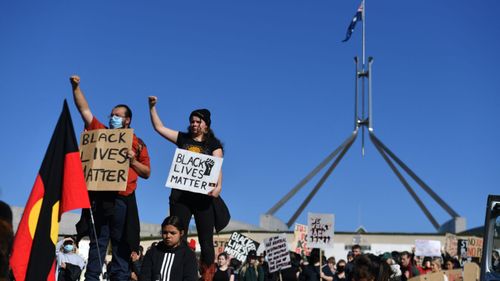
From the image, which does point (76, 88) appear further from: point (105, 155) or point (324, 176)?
point (324, 176)

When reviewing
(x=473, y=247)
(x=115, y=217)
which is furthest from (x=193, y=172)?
(x=473, y=247)

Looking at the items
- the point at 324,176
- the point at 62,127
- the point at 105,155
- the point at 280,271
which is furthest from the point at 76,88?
the point at 324,176

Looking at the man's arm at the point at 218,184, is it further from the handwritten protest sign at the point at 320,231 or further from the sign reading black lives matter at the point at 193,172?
the handwritten protest sign at the point at 320,231

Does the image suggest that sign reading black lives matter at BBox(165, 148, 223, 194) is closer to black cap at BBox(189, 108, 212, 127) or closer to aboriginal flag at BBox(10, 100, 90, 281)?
black cap at BBox(189, 108, 212, 127)

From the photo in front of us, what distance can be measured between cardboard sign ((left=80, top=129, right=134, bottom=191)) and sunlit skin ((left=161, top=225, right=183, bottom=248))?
700mm

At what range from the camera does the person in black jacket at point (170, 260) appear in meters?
6.90

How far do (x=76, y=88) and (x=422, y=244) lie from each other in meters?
16.4

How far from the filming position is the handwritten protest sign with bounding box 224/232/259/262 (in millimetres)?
17391

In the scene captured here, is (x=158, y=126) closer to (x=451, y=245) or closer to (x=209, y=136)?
(x=209, y=136)

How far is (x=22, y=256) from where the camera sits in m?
5.77

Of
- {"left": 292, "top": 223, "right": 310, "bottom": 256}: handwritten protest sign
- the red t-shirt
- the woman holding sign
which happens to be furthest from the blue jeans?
{"left": 292, "top": 223, "right": 310, "bottom": 256}: handwritten protest sign

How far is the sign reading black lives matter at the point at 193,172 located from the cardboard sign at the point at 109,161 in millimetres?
688

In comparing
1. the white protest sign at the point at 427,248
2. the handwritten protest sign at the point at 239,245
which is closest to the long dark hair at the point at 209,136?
the handwritten protest sign at the point at 239,245

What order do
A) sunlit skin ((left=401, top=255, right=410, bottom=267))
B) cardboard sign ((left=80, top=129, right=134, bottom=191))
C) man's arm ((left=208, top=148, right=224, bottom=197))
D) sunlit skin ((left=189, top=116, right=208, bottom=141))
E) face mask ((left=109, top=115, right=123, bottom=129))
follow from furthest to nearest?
sunlit skin ((left=401, top=255, right=410, bottom=267))
sunlit skin ((left=189, top=116, right=208, bottom=141))
man's arm ((left=208, top=148, right=224, bottom=197))
face mask ((left=109, top=115, right=123, bottom=129))
cardboard sign ((left=80, top=129, right=134, bottom=191))
